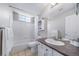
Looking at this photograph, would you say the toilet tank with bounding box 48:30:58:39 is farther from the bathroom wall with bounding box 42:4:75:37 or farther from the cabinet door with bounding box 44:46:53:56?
the cabinet door with bounding box 44:46:53:56

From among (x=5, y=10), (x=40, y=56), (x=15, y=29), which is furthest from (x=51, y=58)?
(x=5, y=10)

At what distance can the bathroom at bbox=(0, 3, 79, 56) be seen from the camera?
3.66 feet

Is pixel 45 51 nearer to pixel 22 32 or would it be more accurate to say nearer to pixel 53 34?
pixel 53 34

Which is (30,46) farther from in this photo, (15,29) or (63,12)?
(63,12)

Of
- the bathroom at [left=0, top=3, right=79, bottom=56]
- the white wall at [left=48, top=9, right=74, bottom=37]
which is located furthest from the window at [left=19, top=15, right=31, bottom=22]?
the white wall at [left=48, top=9, right=74, bottom=37]

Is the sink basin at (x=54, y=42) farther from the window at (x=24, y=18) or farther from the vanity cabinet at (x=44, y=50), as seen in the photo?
the window at (x=24, y=18)

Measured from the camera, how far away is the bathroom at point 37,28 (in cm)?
112

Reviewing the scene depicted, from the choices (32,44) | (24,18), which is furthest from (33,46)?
(24,18)

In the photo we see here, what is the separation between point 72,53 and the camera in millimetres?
966

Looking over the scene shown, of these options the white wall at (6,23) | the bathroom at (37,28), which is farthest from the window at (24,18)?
the white wall at (6,23)

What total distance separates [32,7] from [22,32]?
37cm

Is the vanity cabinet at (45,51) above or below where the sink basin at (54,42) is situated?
below

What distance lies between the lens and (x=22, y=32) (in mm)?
1171

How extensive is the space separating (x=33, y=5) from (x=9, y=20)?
38 centimetres
